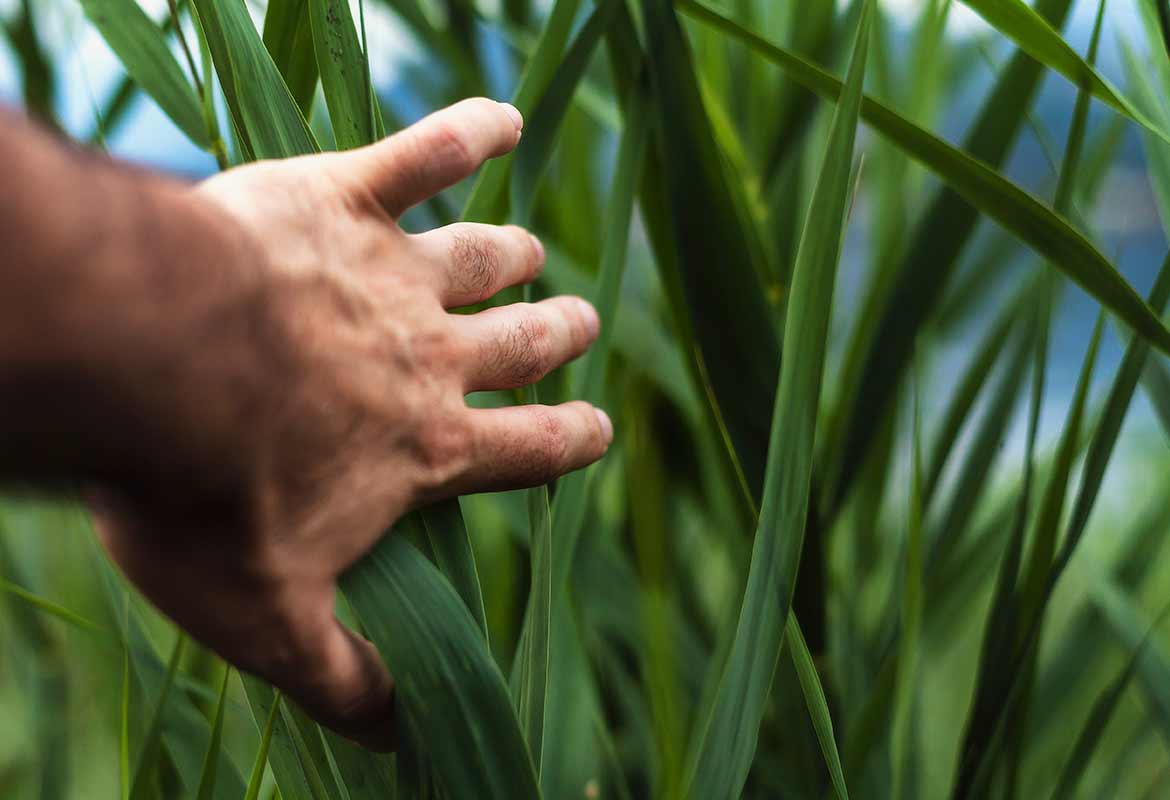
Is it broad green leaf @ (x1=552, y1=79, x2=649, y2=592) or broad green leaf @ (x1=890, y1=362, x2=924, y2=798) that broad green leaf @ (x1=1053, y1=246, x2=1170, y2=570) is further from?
broad green leaf @ (x1=552, y1=79, x2=649, y2=592)

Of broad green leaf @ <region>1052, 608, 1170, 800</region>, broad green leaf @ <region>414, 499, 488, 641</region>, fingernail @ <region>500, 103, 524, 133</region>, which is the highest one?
fingernail @ <region>500, 103, 524, 133</region>

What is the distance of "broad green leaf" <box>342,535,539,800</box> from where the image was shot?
A: 11.0 inches

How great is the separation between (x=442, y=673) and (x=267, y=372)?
0.11 m

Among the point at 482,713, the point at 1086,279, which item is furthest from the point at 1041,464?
the point at 482,713

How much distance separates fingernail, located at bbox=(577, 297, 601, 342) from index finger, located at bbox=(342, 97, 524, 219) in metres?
0.09

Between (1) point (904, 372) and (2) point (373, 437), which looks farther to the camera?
(1) point (904, 372)

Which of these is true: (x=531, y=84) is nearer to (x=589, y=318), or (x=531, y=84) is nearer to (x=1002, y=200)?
(x=589, y=318)

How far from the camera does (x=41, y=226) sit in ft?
0.70

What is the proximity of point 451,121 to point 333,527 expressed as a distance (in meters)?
0.16

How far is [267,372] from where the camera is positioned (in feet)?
0.84

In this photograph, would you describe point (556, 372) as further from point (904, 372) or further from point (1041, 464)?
point (1041, 464)

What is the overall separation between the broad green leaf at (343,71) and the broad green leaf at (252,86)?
0.01m

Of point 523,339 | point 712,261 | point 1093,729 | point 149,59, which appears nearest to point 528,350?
point 523,339

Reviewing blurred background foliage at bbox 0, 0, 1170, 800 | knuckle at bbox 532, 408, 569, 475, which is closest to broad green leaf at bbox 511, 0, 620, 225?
blurred background foliage at bbox 0, 0, 1170, 800
